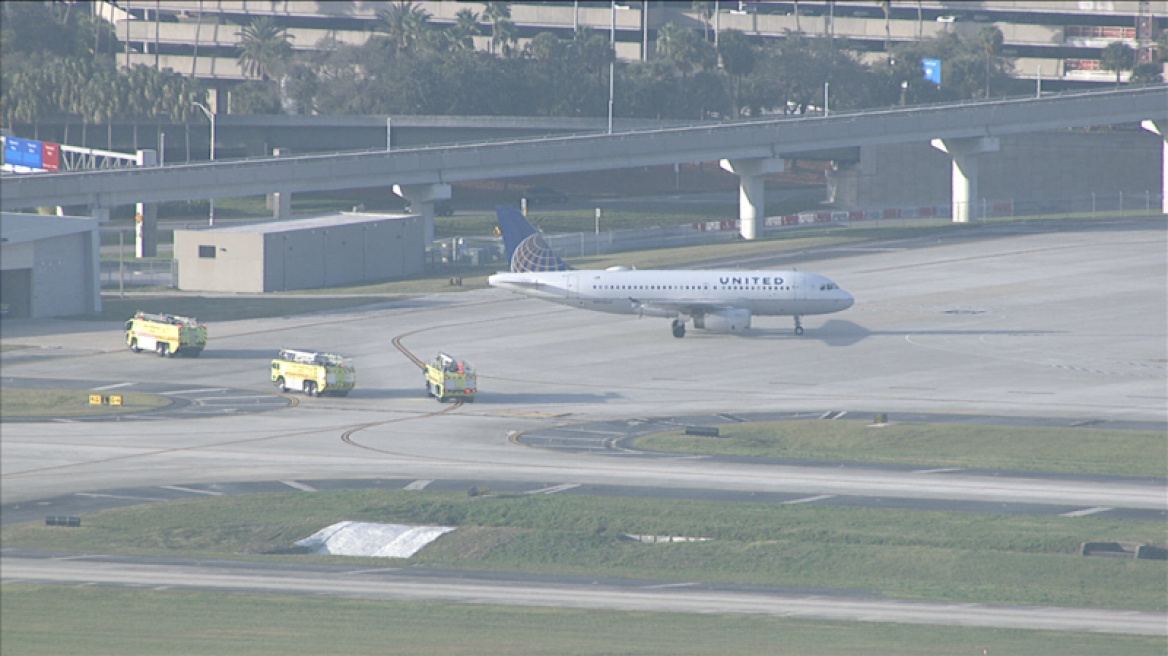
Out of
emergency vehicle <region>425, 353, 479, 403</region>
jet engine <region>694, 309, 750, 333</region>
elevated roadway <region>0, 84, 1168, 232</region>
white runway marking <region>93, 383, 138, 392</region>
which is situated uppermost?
elevated roadway <region>0, 84, 1168, 232</region>

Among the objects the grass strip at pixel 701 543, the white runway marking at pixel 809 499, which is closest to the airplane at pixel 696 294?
the white runway marking at pixel 809 499

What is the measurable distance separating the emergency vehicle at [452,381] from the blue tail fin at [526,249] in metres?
23.0

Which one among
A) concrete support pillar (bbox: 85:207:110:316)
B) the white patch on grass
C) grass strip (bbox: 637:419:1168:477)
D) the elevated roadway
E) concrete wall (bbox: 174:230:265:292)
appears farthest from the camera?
the elevated roadway

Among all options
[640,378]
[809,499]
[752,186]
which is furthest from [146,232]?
[809,499]

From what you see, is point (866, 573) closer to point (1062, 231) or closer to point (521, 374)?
point (521, 374)

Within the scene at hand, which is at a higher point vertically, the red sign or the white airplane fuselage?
the red sign

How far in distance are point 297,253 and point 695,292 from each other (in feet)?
140

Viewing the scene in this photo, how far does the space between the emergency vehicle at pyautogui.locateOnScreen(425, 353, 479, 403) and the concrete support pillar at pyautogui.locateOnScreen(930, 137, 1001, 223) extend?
306 feet

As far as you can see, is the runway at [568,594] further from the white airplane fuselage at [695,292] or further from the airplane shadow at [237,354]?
the white airplane fuselage at [695,292]

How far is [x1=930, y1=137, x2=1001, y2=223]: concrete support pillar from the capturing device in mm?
158250

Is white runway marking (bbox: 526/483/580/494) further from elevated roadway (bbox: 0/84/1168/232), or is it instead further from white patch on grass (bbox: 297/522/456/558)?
elevated roadway (bbox: 0/84/1168/232)

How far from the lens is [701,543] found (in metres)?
52.6

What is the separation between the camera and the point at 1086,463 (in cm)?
6638

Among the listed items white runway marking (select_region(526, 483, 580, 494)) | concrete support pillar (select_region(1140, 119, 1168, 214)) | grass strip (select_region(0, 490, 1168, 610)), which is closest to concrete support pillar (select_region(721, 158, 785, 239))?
concrete support pillar (select_region(1140, 119, 1168, 214))
